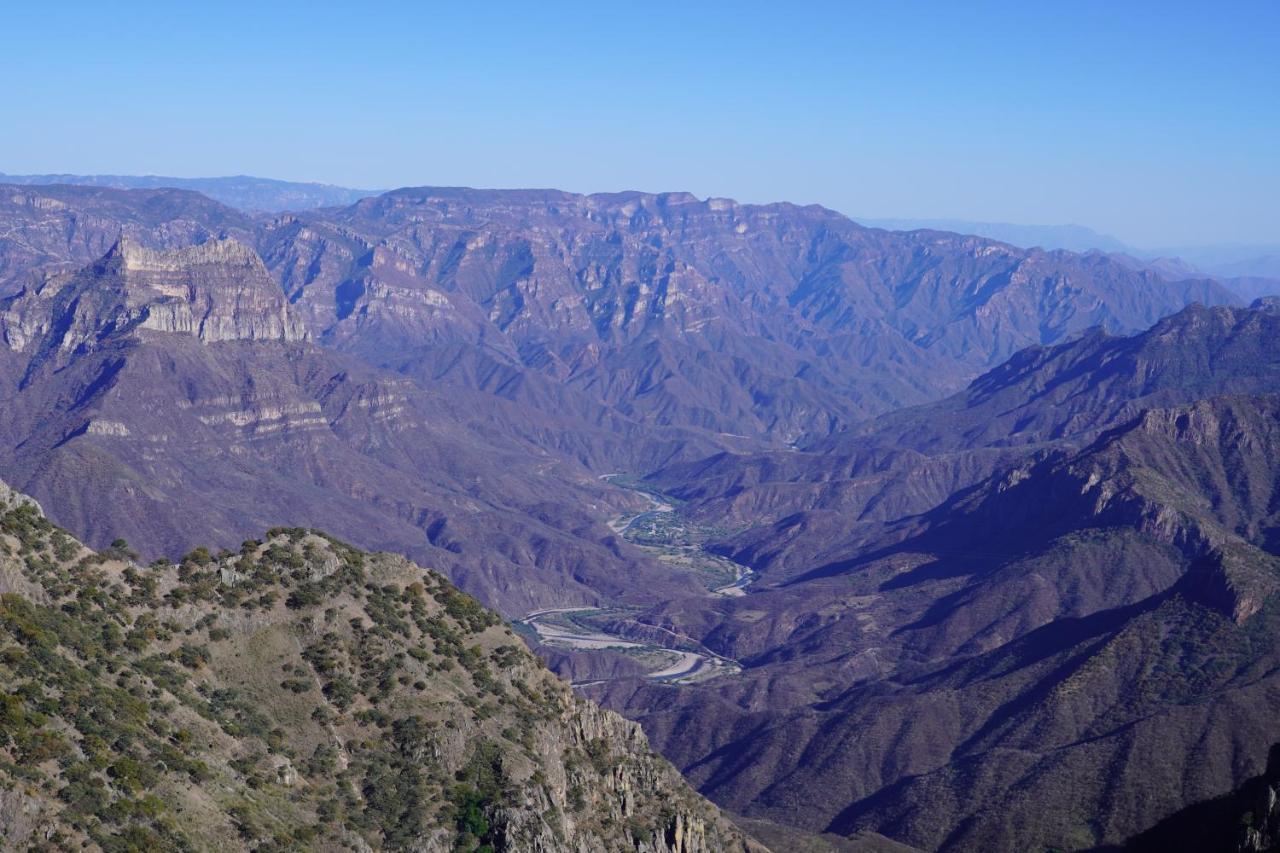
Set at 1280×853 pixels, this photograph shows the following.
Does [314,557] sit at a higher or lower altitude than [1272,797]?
higher

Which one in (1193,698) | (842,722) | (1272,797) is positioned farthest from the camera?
(842,722)

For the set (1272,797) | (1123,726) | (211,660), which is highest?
(211,660)

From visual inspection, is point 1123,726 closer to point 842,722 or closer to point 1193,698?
point 1193,698

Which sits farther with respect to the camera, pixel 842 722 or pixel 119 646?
pixel 842 722

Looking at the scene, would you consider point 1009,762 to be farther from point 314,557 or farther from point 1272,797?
point 314,557

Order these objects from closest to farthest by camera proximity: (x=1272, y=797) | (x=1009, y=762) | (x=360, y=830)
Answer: (x=360, y=830)
(x=1272, y=797)
(x=1009, y=762)

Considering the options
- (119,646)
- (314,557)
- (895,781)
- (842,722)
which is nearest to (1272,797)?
(314,557)
